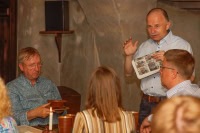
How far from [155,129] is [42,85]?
2857 mm

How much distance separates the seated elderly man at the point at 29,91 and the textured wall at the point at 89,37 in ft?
5.25

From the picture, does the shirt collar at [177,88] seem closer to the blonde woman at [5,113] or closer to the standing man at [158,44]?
the standing man at [158,44]

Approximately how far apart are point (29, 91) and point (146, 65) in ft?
3.55

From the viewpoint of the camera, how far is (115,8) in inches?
205

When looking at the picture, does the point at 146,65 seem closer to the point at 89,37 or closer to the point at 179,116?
the point at 89,37

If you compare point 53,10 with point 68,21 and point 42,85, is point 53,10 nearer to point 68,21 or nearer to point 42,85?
point 68,21

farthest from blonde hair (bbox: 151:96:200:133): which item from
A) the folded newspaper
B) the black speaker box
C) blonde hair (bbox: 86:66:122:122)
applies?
the black speaker box

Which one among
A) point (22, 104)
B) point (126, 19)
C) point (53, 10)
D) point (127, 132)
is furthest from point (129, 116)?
point (53, 10)

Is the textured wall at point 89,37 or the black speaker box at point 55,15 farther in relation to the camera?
the black speaker box at point 55,15

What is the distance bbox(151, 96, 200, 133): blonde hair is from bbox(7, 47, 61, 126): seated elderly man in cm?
247

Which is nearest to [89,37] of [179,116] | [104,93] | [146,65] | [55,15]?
[55,15]

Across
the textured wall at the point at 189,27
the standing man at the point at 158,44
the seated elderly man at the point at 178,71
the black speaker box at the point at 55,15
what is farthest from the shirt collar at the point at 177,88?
the black speaker box at the point at 55,15

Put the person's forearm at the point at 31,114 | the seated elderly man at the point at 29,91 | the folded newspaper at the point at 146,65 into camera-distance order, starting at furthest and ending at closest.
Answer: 1. the folded newspaper at the point at 146,65
2. the seated elderly man at the point at 29,91
3. the person's forearm at the point at 31,114

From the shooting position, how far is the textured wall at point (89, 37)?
5.19 m
